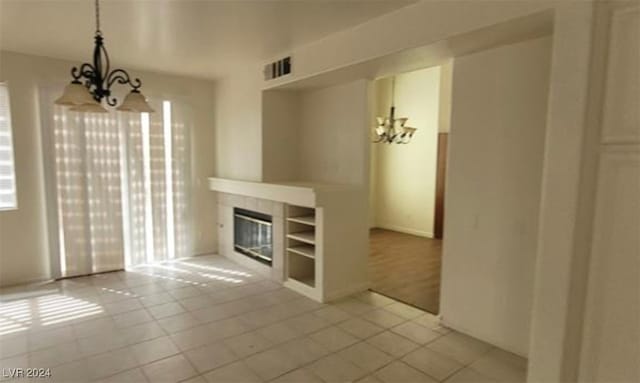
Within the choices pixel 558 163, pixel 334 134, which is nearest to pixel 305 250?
pixel 334 134

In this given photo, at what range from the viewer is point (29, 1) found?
2883 millimetres

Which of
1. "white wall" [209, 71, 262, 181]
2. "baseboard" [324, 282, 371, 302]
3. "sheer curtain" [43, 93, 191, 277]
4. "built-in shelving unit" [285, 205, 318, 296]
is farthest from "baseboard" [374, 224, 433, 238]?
"sheer curtain" [43, 93, 191, 277]

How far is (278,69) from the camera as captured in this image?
14.8ft

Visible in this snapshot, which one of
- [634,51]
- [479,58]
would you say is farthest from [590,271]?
[479,58]

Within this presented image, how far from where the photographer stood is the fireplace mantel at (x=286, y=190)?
3979mm

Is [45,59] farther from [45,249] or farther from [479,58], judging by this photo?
[479,58]

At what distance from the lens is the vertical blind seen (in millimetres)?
4727

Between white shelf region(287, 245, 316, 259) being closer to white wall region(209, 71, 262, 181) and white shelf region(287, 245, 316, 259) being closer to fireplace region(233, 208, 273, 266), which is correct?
fireplace region(233, 208, 273, 266)

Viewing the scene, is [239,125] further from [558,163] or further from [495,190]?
[558,163]

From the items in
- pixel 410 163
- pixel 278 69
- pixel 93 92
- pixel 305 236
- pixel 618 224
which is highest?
pixel 278 69

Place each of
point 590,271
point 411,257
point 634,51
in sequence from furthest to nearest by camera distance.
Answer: point 411,257, point 590,271, point 634,51

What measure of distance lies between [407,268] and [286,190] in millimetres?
2189

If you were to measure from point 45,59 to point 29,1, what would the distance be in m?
1.97

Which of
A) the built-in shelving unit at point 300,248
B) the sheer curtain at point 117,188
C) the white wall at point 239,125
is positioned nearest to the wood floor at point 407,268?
the built-in shelving unit at point 300,248
